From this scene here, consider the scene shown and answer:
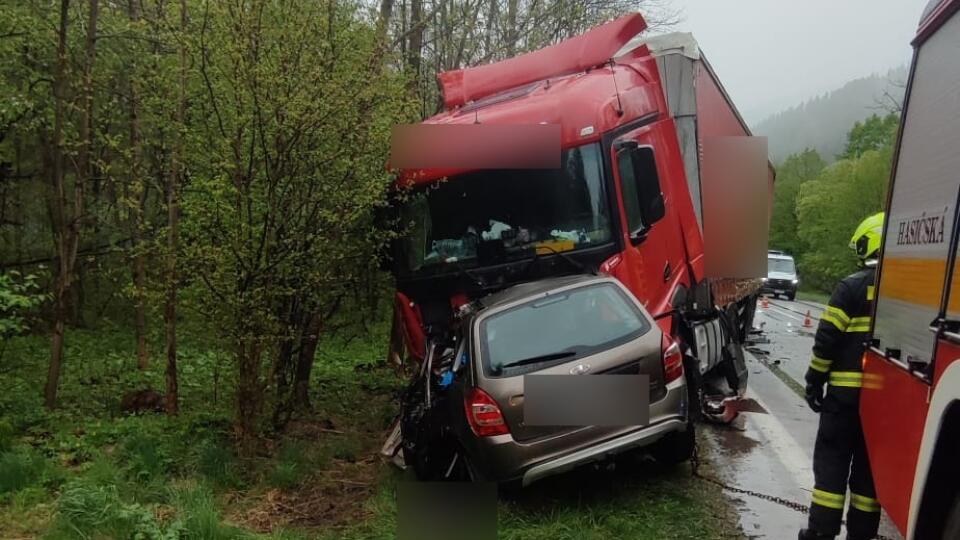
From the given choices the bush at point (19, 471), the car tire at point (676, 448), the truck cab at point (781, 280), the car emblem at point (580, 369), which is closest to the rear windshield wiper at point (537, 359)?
the car emblem at point (580, 369)

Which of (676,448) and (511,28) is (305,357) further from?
(511,28)

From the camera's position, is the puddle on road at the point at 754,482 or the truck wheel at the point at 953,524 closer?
the truck wheel at the point at 953,524

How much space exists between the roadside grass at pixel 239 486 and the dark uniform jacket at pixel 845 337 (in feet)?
3.81

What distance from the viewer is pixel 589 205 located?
18.6 feet

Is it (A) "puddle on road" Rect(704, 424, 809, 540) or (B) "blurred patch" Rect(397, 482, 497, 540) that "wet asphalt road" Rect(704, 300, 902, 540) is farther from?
(B) "blurred patch" Rect(397, 482, 497, 540)

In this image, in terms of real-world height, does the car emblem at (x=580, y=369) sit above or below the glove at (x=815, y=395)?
above

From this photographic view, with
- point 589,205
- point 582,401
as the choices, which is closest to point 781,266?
point 589,205

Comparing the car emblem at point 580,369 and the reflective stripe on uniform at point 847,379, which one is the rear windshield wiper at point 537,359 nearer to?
the car emblem at point 580,369

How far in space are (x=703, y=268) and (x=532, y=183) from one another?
6.57 feet

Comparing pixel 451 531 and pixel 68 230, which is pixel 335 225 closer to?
pixel 451 531

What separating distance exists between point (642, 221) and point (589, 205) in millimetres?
435

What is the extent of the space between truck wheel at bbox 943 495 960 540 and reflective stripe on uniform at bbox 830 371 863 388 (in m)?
1.30

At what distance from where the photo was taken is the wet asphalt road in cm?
446

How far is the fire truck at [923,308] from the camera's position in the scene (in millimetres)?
2240
